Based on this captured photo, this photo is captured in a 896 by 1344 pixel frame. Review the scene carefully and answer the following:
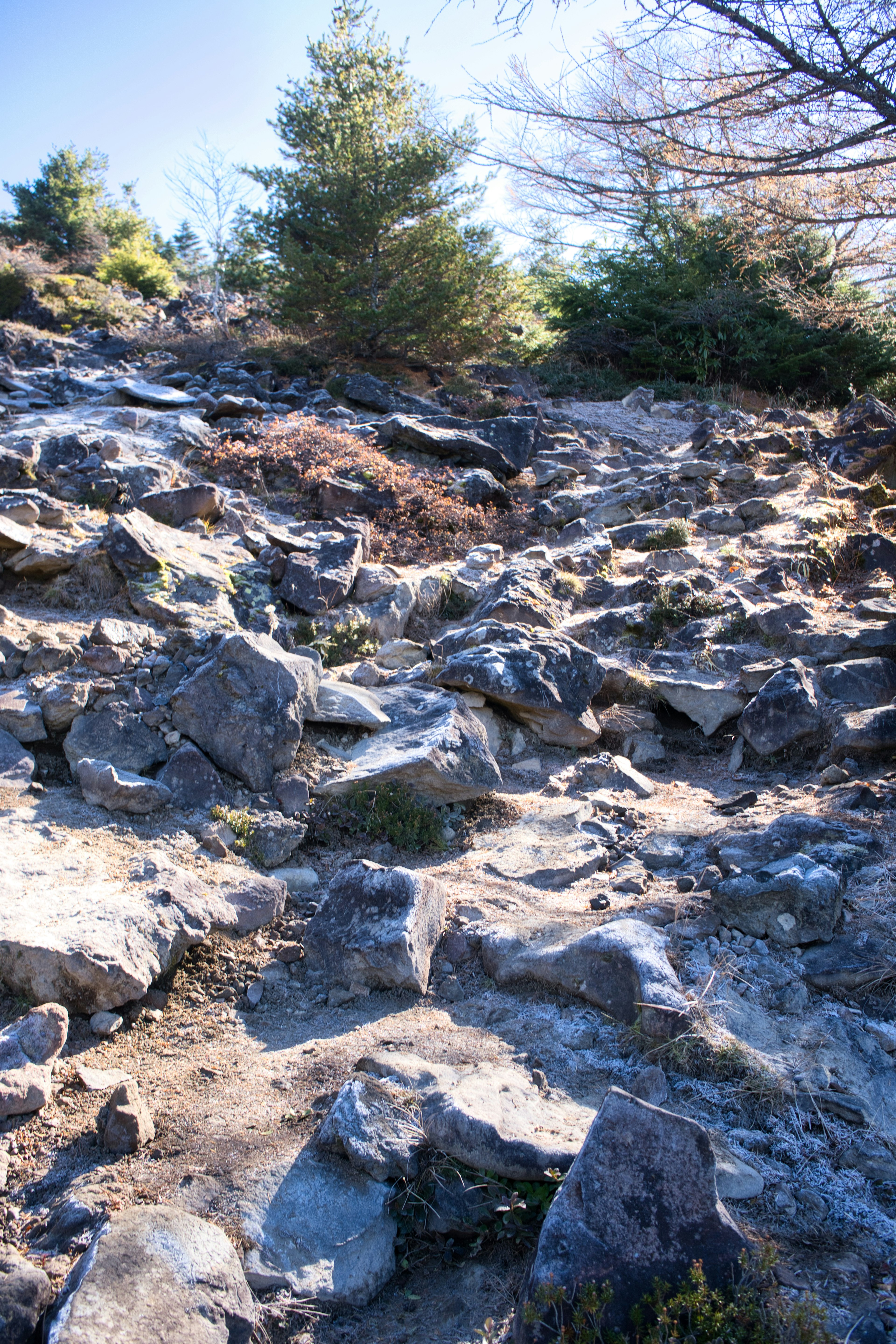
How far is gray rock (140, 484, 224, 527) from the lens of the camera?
6047mm

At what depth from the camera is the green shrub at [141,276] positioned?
2177cm

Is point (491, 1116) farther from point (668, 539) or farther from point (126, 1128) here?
point (668, 539)

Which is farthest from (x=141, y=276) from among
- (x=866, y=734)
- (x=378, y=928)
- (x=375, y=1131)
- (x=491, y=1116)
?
(x=491, y=1116)

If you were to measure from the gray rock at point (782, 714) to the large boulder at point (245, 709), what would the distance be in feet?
8.89

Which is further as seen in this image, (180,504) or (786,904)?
(180,504)

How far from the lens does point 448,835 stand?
13.1ft

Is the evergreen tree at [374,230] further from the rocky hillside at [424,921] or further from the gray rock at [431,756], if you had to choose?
the gray rock at [431,756]

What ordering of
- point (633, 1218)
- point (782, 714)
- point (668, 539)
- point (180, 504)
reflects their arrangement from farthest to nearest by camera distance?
point (668, 539) < point (180, 504) < point (782, 714) < point (633, 1218)

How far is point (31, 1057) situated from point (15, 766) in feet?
5.18

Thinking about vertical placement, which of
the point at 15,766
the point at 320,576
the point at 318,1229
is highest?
the point at 320,576

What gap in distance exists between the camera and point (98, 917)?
2.70 metres

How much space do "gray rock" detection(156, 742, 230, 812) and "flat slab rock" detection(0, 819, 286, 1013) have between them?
485mm

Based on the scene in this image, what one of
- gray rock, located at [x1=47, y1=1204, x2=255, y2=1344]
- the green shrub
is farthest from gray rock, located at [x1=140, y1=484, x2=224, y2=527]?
the green shrub

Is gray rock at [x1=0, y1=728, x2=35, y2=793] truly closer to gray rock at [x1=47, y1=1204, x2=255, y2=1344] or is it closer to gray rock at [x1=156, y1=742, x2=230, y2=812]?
gray rock at [x1=156, y1=742, x2=230, y2=812]
